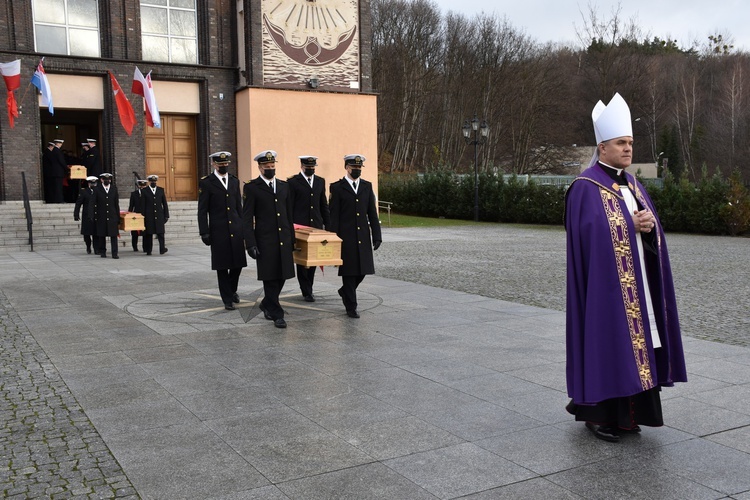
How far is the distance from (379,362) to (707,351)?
3197mm

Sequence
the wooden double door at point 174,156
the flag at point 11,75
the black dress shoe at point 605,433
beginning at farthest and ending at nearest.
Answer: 1. the wooden double door at point 174,156
2. the flag at point 11,75
3. the black dress shoe at point 605,433

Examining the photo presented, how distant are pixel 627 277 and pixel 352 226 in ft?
16.0

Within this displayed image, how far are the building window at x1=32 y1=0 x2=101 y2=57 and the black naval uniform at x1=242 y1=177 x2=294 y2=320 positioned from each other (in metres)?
19.1

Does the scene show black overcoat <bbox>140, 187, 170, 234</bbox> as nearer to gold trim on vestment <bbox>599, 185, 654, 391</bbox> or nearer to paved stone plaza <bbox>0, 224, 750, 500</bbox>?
paved stone plaza <bbox>0, 224, 750, 500</bbox>

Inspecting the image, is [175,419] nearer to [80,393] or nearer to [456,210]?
[80,393]

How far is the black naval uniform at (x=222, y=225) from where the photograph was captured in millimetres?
9430

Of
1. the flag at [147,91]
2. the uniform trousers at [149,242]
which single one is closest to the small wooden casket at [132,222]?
the uniform trousers at [149,242]

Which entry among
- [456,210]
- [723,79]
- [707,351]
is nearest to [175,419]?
[707,351]

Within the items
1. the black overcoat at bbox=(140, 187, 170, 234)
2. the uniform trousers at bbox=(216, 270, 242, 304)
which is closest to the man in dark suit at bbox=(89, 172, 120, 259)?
the black overcoat at bbox=(140, 187, 170, 234)

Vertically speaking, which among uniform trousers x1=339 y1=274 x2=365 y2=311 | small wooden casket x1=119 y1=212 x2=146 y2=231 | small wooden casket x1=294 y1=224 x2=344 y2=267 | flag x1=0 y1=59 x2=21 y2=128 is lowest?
uniform trousers x1=339 y1=274 x2=365 y2=311

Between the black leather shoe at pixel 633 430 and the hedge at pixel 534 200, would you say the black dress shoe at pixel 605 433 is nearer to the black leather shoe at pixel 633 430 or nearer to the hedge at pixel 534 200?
the black leather shoe at pixel 633 430

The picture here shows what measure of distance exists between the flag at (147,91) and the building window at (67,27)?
6.42ft

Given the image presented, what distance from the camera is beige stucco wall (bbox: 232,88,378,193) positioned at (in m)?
26.6

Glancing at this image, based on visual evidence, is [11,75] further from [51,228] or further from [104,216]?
[104,216]
